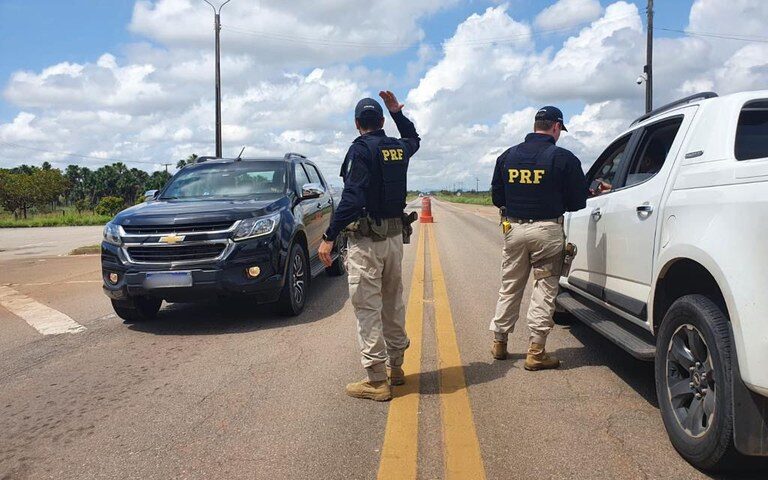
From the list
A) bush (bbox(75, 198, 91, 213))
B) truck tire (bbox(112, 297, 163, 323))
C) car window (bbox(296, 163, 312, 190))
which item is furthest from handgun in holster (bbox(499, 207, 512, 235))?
bush (bbox(75, 198, 91, 213))

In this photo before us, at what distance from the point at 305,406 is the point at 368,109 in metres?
1.98

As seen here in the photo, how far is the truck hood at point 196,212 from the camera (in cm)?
588

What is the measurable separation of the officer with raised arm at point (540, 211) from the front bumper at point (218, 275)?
2498 millimetres

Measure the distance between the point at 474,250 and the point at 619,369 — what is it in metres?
8.73

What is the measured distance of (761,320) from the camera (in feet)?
7.90

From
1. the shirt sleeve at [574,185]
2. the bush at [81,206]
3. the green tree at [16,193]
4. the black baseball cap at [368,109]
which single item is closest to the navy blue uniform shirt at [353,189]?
the black baseball cap at [368,109]

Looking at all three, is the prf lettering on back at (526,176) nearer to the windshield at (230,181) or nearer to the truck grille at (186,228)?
the truck grille at (186,228)

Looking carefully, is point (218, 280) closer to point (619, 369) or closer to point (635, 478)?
point (619, 369)

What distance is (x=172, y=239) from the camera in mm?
5820

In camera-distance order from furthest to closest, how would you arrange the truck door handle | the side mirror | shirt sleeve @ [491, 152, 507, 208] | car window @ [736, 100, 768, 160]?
1. the side mirror
2. shirt sleeve @ [491, 152, 507, 208]
3. the truck door handle
4. car window @ [736, 100, 768, 160]

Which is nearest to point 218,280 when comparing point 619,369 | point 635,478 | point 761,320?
point 619,369

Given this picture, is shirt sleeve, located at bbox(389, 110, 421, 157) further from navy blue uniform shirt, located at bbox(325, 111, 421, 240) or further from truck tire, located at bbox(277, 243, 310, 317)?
truck tire, located at bbox(277, 243, 310, 317)

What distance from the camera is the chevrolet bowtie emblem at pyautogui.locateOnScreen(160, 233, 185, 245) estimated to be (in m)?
5.81

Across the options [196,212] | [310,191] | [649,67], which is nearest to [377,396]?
[196,212]
